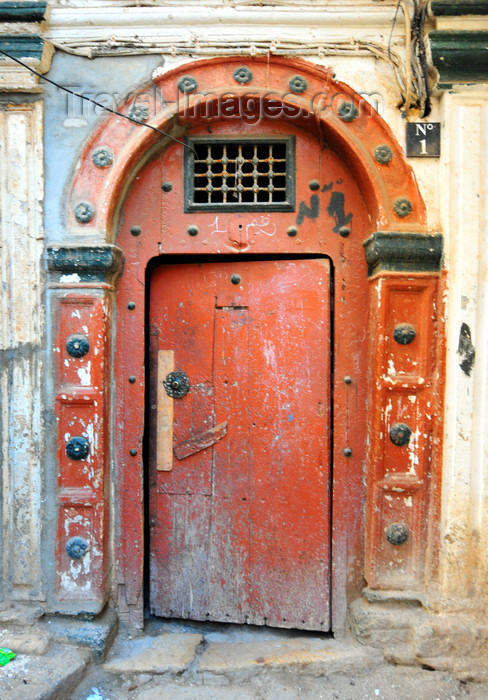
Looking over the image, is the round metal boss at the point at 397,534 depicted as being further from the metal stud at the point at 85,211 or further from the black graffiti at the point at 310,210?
the metal stud at the point at 85,211

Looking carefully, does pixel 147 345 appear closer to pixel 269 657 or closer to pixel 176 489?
pixel 176 489

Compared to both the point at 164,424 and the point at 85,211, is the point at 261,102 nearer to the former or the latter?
the point at 85,211

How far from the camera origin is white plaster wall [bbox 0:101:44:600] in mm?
2787

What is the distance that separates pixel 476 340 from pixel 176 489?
5.99ft

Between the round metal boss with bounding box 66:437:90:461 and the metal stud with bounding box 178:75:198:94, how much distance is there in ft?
6.30

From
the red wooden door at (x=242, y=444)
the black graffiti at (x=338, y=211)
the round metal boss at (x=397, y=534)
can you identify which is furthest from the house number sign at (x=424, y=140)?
the round metal boss at (x=397, y=534)

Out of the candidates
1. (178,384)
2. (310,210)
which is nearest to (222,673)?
(178,384)

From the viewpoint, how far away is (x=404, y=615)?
9.07ft

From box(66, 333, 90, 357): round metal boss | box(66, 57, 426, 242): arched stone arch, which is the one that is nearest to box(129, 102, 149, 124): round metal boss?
box(66, 57, 426, 242): arched stone arch

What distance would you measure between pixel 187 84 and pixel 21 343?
1.63 meters

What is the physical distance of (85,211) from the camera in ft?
9.12

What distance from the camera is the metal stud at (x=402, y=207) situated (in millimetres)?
2740

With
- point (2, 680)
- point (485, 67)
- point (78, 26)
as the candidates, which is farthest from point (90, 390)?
point (485, 67)

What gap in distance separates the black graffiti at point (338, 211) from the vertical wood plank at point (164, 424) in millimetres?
1211
